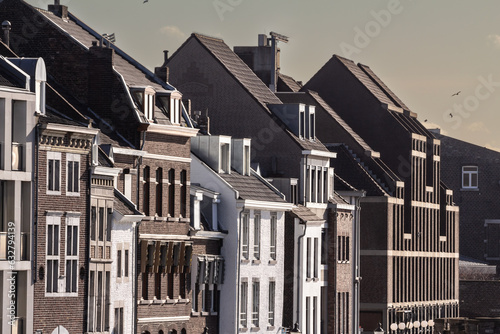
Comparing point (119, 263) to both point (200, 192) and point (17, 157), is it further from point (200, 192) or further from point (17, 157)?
point (200, 192)

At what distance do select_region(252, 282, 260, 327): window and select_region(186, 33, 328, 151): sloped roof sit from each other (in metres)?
12.9

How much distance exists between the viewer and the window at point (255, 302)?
8744cm

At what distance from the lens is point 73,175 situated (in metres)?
65.5

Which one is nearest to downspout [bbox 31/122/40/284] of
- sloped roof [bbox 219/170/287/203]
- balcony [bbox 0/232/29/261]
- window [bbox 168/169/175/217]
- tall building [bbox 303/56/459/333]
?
balcony [bbox 0/232/29/261]

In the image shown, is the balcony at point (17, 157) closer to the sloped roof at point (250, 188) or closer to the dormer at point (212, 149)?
the dormer at point (212, 149)

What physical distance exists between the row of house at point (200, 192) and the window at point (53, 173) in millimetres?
70

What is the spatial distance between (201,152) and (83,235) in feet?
67.9

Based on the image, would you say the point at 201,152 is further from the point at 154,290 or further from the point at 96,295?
the point at 96,295

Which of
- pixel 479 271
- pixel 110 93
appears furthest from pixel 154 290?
pixel 479 271

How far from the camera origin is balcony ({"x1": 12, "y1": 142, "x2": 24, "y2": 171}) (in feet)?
204

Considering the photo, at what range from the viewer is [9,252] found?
61562mm

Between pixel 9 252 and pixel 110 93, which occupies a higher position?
pixel 110 93

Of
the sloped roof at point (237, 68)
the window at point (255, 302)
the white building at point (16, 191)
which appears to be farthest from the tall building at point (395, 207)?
the white building at point (16, 191)

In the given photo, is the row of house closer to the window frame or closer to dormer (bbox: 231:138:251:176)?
dormer (bbox: 231:138:251:176)
